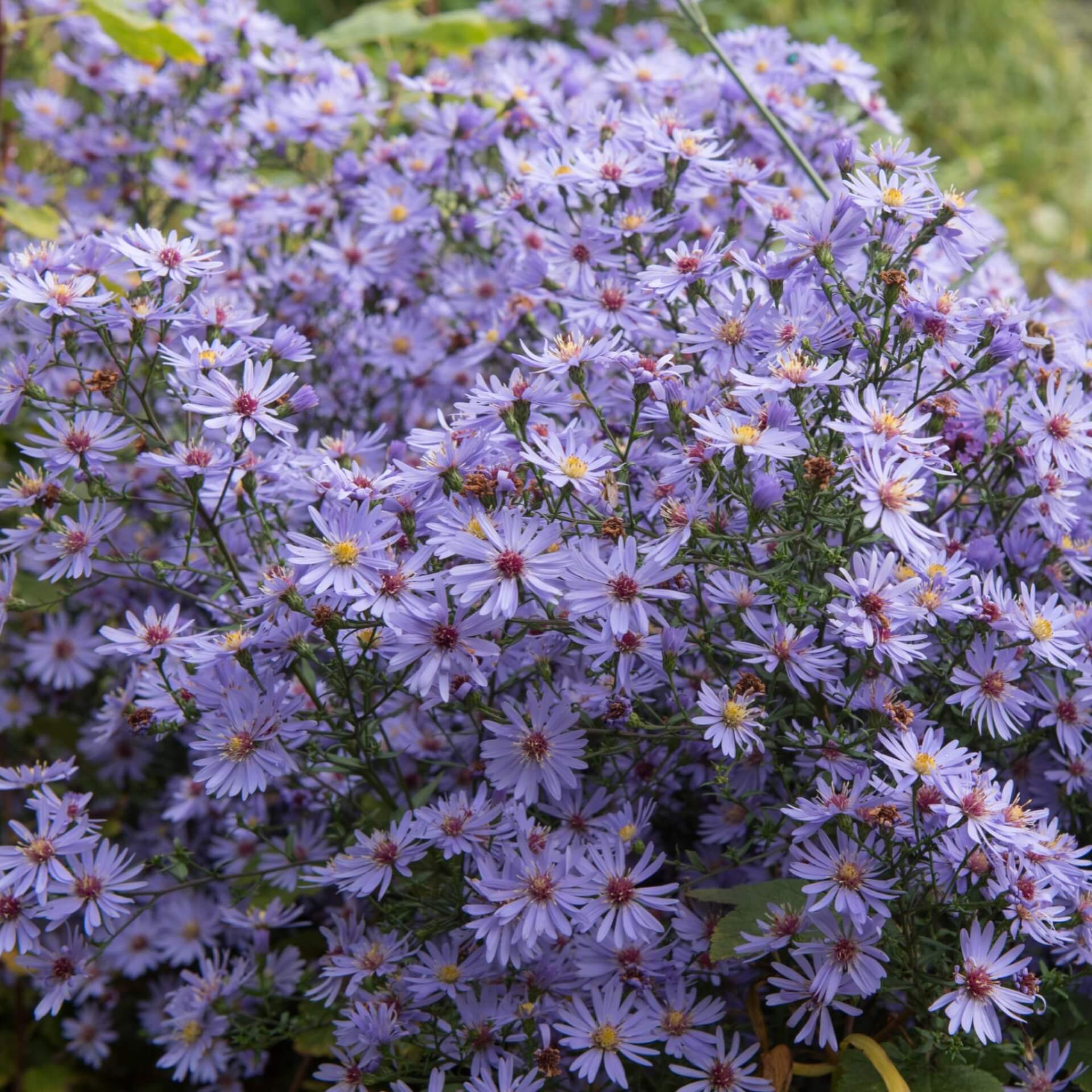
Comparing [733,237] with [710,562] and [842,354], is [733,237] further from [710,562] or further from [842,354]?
[710,562]

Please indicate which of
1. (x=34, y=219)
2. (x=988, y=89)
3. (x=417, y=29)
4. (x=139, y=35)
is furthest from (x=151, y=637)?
(x=988, y=89)

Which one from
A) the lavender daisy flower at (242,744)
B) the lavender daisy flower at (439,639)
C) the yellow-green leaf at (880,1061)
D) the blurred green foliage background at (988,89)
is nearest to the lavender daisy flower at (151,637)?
the lavender daisy flower at (242,744)

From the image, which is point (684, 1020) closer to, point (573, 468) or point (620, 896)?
point (620, 896)

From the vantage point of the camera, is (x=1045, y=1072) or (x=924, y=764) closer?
(x=924, y=764)

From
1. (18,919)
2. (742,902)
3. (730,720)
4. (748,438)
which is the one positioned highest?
Answer: (748,438)

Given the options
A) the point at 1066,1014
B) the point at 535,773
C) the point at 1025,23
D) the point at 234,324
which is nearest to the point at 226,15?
the point at 234,324

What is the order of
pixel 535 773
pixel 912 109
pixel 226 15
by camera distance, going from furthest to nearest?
pixel 912 109, pixel 226 15, pixel 535 773
